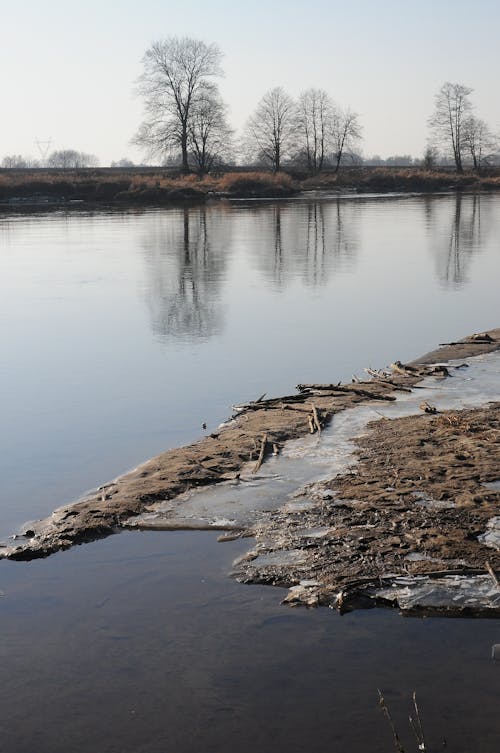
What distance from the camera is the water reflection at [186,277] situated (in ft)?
50.8

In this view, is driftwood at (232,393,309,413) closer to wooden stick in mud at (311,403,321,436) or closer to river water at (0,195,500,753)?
river water at (0,195,500,753)

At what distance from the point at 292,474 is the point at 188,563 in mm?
1698

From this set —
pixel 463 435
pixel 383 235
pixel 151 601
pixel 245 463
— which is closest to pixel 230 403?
pixel 245 463

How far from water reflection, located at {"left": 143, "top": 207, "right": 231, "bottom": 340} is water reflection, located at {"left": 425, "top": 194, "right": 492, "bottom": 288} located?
529 cm

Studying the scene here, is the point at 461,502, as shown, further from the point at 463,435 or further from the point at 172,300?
the point at 172,300

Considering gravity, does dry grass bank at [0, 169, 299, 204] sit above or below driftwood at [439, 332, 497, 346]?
above

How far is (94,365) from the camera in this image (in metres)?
12.5

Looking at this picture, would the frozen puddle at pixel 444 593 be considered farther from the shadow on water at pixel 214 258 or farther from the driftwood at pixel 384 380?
the shadow on water at pixel 214 258

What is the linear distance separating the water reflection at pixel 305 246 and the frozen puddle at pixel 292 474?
10.3 metres

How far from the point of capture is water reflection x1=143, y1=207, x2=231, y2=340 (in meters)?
15.5

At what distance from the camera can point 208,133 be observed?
269 feet

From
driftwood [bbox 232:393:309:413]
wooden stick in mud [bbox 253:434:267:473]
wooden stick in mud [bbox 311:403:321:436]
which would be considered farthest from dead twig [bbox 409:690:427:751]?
driftwood [bbox 232:393:309:413]

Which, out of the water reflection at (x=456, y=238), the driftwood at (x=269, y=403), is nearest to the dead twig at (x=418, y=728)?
the driftwood at (x=269, y=403)

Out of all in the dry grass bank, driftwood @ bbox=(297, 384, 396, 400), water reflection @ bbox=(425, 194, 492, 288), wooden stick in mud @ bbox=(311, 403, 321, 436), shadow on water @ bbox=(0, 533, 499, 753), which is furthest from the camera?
the dry grass bank
